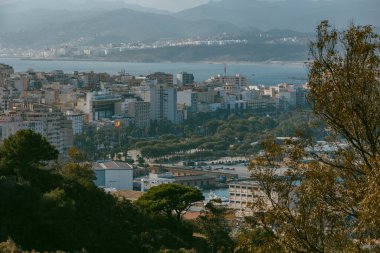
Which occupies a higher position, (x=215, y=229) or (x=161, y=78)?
(x=215, y=229)

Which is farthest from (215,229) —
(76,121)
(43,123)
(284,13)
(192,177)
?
(284,13)

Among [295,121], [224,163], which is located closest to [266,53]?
[295,121]

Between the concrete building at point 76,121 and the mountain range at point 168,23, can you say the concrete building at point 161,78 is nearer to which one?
the concrete building at point 76,121

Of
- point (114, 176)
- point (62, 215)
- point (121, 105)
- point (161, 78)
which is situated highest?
point (62, 215)

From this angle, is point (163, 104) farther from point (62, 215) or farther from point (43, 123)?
point (62, 215)

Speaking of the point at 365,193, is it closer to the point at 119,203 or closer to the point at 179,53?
the point at 119,203
